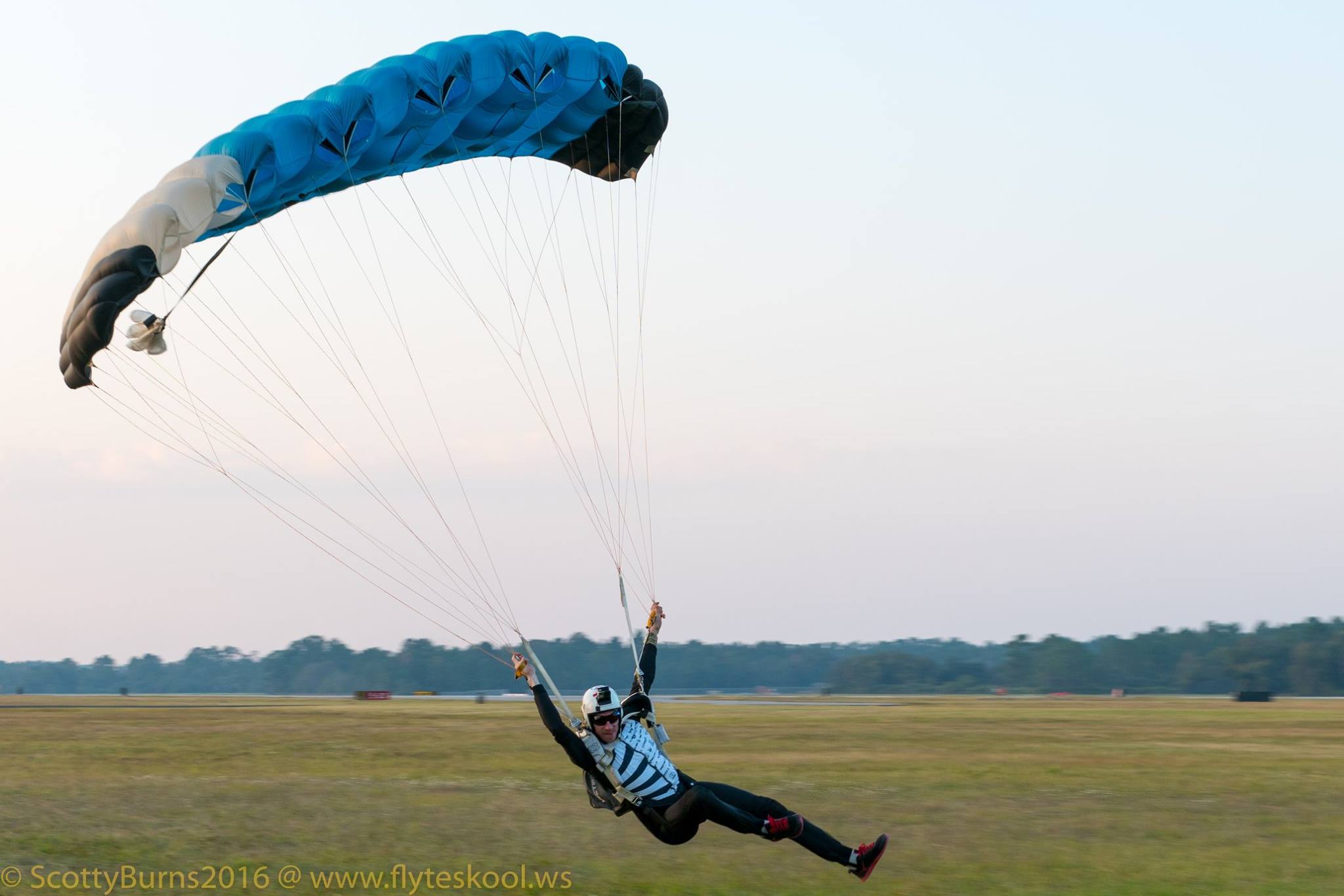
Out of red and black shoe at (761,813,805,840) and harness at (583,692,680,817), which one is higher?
harness at (583,692,680,817)

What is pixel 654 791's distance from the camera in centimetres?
1291

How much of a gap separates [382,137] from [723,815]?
8.39 m

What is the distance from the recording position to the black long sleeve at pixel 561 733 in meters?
12.3

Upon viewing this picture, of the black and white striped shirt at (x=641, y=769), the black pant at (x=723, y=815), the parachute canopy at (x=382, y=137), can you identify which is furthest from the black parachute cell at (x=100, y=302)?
the black pant at (x=723, y=815)

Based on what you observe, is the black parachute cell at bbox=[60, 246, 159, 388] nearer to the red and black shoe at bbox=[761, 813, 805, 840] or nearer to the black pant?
the black pant

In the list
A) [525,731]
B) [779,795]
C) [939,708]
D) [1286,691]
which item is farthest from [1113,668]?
[779,795]

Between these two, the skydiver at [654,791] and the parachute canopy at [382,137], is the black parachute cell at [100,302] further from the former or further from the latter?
the skydiver at [654,791]

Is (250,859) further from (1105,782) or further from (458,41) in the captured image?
(1105,782)

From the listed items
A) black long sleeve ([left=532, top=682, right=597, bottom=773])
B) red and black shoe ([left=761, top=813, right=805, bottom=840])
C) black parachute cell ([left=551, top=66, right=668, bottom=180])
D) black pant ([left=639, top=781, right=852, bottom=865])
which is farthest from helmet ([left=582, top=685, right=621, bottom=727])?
black parachute cell ([left=551, top=66, right=668, bottom=180])

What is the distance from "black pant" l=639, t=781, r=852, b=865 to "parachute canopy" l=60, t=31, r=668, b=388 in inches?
292

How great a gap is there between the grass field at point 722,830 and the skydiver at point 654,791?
2.30 meters

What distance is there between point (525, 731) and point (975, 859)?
26128mm

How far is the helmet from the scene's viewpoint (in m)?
12.7

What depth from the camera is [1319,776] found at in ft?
85.7
